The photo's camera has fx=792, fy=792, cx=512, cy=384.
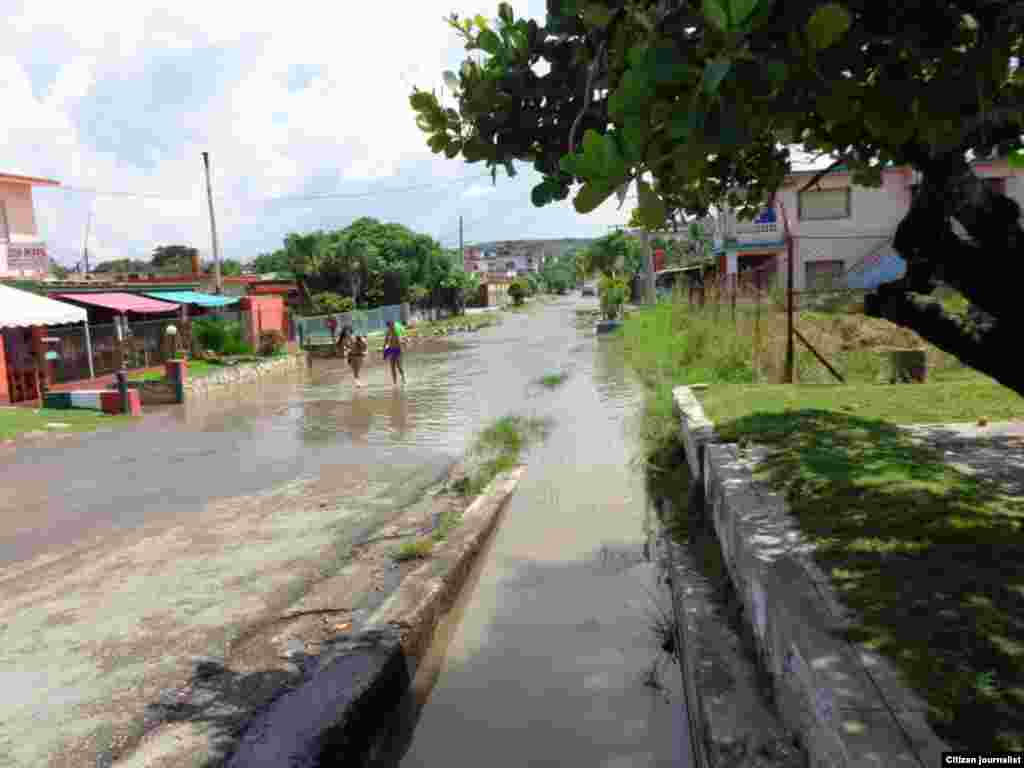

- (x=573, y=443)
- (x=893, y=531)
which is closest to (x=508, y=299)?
(x=573, y=443)

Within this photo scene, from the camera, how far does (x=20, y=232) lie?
24047mm

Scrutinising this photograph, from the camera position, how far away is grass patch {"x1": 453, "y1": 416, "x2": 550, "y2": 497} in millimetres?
8812

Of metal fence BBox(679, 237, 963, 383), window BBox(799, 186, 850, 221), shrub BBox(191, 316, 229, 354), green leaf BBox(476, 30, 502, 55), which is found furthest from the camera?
window BBox(799, 186, 850, 221)

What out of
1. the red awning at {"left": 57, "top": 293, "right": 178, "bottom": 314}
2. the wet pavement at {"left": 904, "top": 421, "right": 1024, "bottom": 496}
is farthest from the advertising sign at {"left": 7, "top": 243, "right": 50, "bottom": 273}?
the wet pavement at {"left": 904, "top": 421, "right": 1024, "bottom": 496}

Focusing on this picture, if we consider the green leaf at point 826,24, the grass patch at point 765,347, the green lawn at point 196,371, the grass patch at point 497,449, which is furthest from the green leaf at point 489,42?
the green lawn at point 196,371

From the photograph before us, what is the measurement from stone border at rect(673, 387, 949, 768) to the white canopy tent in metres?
15.3

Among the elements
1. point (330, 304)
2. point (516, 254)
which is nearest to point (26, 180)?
point (330, 304)

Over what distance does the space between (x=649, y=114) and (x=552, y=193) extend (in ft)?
3.70

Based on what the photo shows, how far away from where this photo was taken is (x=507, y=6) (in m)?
3.47

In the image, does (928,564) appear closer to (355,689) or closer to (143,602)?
(355,689)

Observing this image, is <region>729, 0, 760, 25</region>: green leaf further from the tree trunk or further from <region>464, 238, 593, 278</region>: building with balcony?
<region>464, 238, 593, 278</region>: building with balcony

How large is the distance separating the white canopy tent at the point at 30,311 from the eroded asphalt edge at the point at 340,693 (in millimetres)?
13491

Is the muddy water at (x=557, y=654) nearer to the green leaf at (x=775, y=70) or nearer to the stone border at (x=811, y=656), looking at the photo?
the stone border at (x=811, y=656)

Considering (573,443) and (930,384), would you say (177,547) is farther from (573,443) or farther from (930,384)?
(930,384)
